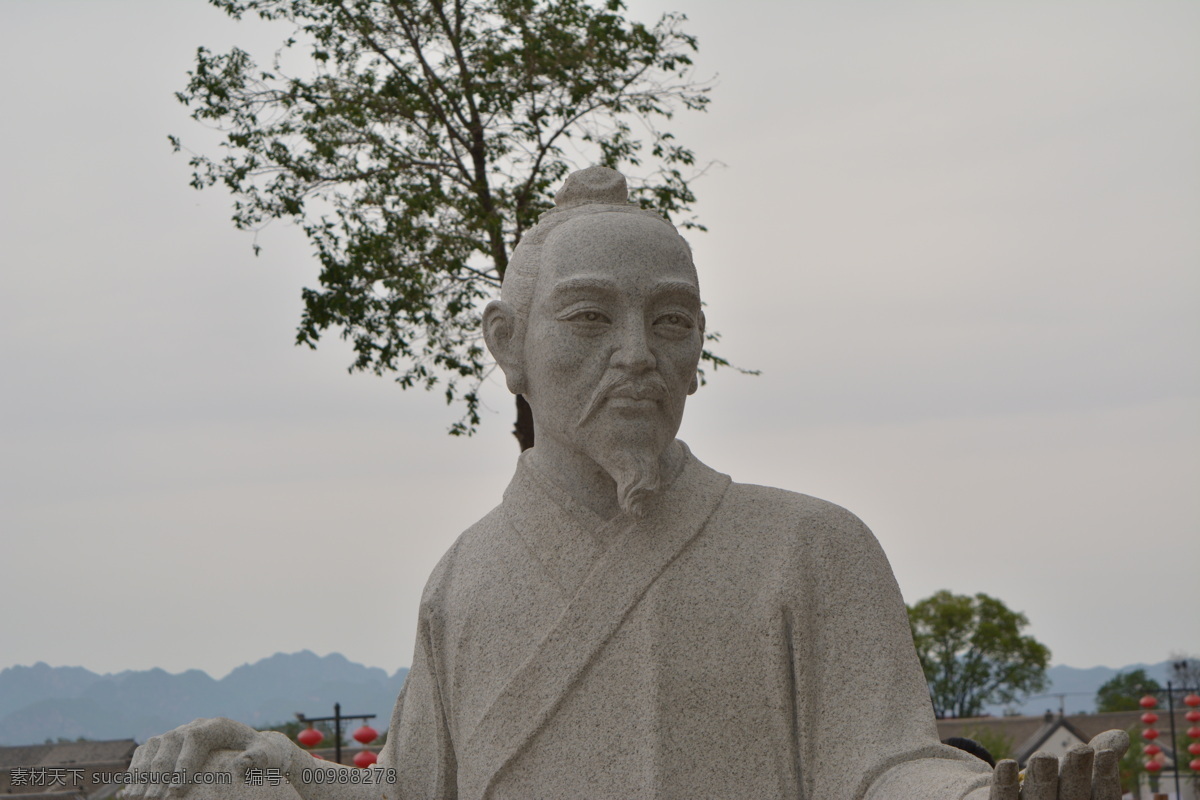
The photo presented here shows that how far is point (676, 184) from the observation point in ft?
40.2

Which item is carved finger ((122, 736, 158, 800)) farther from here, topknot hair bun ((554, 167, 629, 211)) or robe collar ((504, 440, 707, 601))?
topknot hair bun ((554, 167, 629, 211))

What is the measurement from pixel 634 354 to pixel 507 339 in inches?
20.0

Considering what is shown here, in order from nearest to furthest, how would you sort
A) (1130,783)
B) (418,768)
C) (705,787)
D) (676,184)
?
(705,787) < (418,768) < (676,184) < (1130,783)

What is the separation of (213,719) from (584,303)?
60.8 inches

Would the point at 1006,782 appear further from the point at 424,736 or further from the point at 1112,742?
the point at 424,736

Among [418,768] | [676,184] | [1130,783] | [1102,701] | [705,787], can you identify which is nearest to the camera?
[705,787]

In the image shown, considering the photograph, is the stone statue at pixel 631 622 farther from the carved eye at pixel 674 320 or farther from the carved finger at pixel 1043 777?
the carved finger at pixel 1043 777

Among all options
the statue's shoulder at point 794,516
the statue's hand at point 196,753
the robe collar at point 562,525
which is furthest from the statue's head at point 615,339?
the statue's hand at point 196,753

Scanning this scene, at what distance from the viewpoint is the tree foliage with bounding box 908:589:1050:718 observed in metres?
35.0

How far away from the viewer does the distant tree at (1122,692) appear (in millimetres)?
39625

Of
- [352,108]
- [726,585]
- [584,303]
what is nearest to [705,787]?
[726,585]

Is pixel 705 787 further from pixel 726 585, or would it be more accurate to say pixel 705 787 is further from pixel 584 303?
pixel 584 303

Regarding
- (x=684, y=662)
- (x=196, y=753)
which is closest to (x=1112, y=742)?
(x=684, y=662)

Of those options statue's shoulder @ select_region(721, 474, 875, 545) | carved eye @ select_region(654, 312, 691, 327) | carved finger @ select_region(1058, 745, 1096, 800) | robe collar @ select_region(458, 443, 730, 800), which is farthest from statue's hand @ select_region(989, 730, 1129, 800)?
carved eye @ select_region(654, 312, 691, 327)
